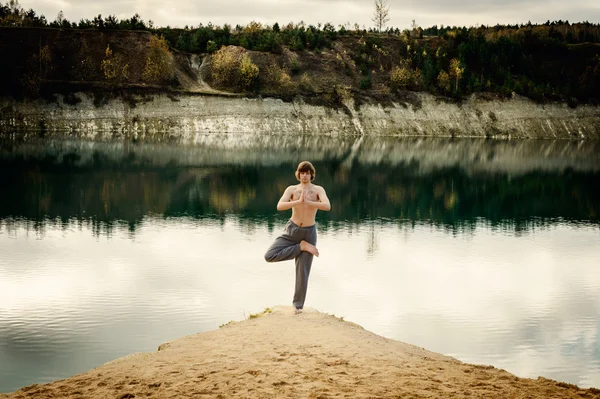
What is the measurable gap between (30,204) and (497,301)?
23014 millimetres

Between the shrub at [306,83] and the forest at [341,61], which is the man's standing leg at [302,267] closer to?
the forest at [341,61]

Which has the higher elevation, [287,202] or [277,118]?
[287,202]

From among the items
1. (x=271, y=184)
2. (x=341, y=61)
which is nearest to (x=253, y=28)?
(x=341, y=61)

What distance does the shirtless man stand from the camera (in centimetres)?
1441

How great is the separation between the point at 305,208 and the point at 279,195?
90.0ft

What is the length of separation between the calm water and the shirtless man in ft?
8.80

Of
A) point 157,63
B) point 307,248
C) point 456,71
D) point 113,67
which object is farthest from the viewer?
point 456,71

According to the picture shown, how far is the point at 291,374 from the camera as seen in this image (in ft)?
34.6

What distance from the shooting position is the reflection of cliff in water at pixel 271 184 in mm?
34781

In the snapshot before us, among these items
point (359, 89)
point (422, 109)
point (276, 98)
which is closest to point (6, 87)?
point (276, 98)

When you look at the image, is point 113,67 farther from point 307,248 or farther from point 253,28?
point 307,248

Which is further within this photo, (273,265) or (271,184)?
(271,184)

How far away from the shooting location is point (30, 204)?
3472cm

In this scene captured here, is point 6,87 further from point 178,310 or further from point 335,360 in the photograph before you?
point 335,360
